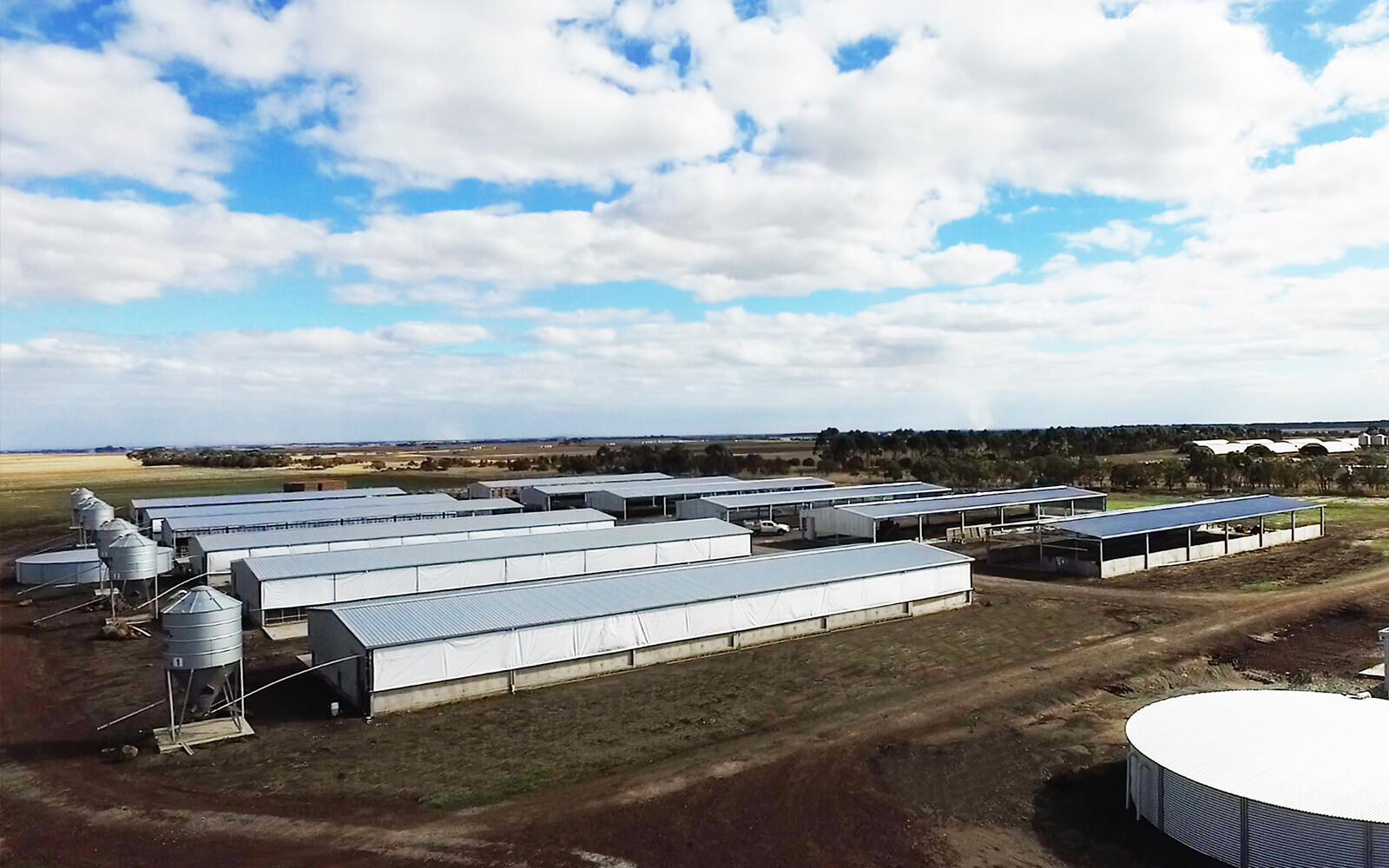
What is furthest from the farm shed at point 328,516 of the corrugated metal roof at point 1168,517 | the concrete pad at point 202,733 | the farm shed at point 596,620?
the corrugated metal roof at point 1168,517

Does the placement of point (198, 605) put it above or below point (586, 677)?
above

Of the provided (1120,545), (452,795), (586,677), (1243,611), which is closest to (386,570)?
(586,677)

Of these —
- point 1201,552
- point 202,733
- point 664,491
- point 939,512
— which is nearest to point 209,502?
point 664,491

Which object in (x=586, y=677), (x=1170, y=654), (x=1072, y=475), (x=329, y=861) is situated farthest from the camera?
(x=1072, y=475)

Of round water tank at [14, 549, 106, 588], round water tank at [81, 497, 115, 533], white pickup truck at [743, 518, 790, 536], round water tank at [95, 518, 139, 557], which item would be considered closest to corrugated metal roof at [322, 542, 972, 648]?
round water tank at [95, 518, 139, 557]

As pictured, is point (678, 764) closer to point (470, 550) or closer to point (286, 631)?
point (286, 631)

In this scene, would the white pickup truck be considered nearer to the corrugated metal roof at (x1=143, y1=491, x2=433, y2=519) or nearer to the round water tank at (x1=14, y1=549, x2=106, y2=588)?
the corrugated metal roof at (x1=143, y1=491, x2=433, y2=519)

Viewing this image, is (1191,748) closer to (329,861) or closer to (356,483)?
(329,861)
